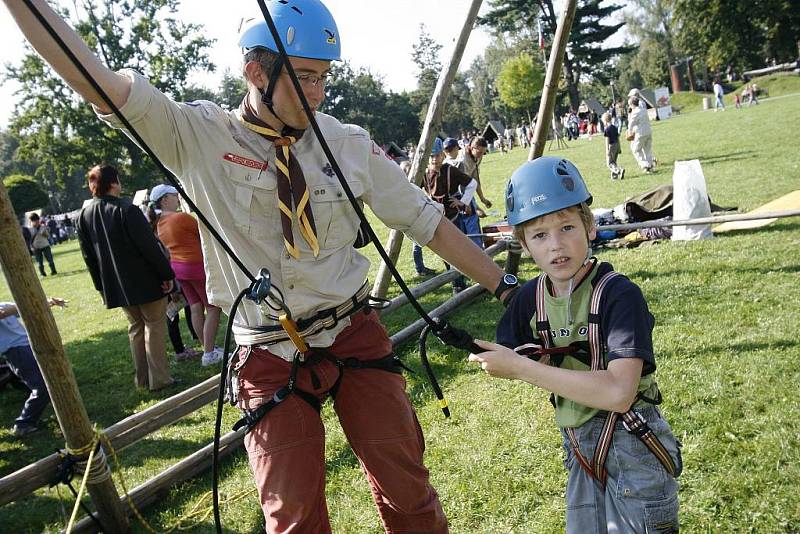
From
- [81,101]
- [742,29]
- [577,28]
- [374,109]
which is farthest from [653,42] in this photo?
[81,101]

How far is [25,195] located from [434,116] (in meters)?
57.4

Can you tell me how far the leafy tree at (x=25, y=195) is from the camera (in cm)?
5238

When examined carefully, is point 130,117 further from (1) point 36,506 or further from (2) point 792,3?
(2) point 792,3

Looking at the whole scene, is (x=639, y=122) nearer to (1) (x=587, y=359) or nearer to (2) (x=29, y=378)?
(2) (x=29, y=378)

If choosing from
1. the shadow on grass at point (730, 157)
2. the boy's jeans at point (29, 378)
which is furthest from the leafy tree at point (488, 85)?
the boy's jeans at point (29, 378)

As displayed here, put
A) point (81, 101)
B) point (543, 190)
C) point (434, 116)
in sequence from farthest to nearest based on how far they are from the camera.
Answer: point (81, 101) → point (434, 116) → point (543, 190)

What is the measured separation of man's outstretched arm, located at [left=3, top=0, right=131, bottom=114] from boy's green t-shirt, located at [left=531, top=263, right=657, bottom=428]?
1832 millimetres

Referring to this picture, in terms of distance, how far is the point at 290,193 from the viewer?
2559mm

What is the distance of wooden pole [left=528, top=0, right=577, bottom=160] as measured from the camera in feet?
17.5

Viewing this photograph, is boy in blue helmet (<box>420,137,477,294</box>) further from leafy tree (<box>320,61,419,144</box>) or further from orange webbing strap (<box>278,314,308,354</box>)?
leafy tree (<box>320,61,419,144</box>)

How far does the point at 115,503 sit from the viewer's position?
4168mm

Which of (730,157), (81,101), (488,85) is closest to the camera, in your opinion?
(730,157)

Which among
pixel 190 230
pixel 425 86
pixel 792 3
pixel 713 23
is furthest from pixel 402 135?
pixel 190 230

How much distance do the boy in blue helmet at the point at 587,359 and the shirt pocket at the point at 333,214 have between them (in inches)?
28.1
